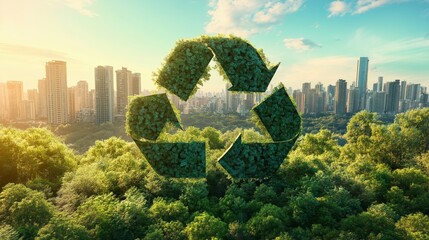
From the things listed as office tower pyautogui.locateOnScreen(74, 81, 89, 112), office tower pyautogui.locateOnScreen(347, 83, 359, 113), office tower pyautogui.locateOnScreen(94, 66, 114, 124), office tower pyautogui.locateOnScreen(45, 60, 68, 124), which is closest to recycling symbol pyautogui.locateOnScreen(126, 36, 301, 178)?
office tower pyautogui.locateOnScreen(94, 66, 114, 124)

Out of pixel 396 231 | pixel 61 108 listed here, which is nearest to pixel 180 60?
pixel 396 231

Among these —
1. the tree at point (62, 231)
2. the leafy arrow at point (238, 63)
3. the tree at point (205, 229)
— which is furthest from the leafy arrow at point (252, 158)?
the tree at point (62, 231)

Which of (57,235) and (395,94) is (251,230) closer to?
(57,235)

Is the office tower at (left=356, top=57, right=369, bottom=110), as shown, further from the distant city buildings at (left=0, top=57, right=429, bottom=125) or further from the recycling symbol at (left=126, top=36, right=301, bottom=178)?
Answer: the recycling symbol at (left=126, top=36, right=301, bottom=178)

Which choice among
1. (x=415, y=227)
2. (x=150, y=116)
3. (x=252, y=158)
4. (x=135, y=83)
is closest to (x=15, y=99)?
(x=135, y=83)

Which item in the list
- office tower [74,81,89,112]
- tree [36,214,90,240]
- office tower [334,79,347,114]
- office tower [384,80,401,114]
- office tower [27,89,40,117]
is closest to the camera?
tree [36,214,90,240]

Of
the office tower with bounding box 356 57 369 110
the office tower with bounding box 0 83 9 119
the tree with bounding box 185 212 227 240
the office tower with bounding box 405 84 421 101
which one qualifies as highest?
the office tower with bounding box 356 57 369 110

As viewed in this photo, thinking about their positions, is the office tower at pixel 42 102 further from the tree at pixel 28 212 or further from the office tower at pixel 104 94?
the tree at pixel 28 212

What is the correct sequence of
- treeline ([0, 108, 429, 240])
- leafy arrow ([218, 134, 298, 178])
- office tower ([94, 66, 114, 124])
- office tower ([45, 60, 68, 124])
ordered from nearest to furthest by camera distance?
leafy arrow ([218, 134, 298, 178])
treeline ([0, 108, 429, 240])
office tower ([45, 60, 68, 124])
office tower ([94, 66, 114, 124])
